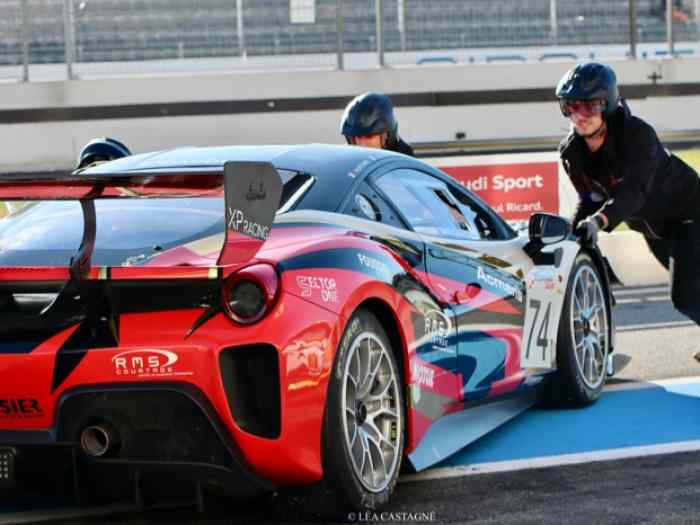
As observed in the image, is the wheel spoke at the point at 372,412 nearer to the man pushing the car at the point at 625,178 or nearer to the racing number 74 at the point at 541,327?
the racing number 74 at the point at 541,327

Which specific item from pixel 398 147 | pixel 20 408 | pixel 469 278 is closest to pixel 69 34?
pixel 398 147

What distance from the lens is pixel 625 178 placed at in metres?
7.72

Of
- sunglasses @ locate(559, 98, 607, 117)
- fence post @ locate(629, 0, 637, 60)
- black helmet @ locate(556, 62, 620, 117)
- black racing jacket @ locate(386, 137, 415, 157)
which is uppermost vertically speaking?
fence post @ locate(629, 0, 637, 60)

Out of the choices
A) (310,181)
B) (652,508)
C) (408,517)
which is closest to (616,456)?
(652,508)

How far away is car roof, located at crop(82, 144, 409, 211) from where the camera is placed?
17.8 feet

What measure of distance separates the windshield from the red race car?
0.01m

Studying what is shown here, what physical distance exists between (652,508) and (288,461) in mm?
1368

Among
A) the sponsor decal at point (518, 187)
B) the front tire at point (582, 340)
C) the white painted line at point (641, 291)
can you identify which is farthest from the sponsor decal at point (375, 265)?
the sponsor decal at point (518, 187)

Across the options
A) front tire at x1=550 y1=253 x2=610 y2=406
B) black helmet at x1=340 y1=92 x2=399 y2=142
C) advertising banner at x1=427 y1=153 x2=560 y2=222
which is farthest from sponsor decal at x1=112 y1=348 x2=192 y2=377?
advertising banner at x1=427 y1=153 x2=560 y2=222

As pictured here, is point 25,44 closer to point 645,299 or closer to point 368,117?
point 645,299

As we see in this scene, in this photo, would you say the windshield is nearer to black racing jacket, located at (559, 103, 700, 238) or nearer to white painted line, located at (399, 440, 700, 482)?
white painted line, located at (399, 440, 700, 482)

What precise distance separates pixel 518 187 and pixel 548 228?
5.98 metres

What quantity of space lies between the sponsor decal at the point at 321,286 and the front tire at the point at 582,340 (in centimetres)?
245

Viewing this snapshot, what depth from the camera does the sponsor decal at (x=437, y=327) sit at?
5523 millimetres
